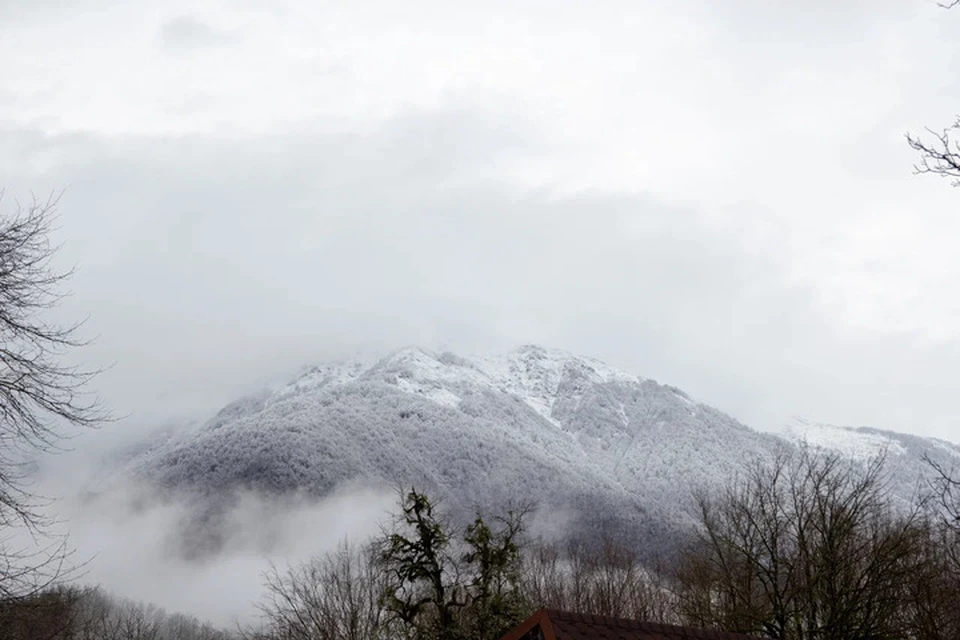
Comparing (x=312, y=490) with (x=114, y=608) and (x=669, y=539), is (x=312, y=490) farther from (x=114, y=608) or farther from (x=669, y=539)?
(x=669, y=539)

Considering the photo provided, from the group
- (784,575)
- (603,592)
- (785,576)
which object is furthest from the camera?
(603,592)

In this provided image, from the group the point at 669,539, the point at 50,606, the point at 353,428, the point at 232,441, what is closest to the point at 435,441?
the point at 353,428

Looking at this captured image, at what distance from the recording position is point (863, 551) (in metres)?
29.5

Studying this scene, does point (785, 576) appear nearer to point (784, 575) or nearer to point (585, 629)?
point (784, 575)

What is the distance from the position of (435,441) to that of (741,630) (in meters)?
139

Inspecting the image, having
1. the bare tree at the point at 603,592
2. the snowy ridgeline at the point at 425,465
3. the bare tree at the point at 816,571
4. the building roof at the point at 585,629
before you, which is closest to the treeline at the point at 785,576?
the bare tree at the point at 816,571

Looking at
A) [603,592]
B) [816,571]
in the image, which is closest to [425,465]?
[603,592]

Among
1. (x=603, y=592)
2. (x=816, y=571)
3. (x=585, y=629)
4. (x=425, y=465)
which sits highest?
(x=425, y=465)

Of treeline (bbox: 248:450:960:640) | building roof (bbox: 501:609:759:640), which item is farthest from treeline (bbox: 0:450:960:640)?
building roof (bbox: 501:609:759:640)

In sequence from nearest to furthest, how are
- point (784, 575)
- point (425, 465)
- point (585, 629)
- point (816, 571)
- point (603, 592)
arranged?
point (585, 629)
point (816, 571)
point (784, 575)
point (603, 592)
point (425, 465)

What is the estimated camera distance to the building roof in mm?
11125

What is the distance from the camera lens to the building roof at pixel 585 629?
11125mm

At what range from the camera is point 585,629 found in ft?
37.7

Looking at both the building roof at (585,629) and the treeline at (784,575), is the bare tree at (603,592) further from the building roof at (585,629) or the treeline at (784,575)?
the building roof at (585,629)
